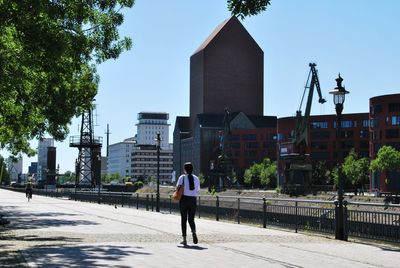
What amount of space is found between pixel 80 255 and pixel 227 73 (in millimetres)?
Answer: 180193

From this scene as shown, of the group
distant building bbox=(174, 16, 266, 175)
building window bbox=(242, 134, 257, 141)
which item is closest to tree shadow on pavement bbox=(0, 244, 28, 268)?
building window bbox=(242, 134, 257, 141)

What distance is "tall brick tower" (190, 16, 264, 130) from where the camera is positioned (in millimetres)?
186625

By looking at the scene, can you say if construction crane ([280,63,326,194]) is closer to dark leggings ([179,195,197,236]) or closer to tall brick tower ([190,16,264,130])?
dark leggings ([179,195,197,236])

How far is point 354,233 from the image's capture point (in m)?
15.9

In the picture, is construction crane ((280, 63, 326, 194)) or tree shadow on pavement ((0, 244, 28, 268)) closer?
tree shadow on pavement ((0, 244, 28, 268))

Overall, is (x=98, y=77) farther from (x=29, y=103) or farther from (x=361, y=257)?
(x=361, y=257)

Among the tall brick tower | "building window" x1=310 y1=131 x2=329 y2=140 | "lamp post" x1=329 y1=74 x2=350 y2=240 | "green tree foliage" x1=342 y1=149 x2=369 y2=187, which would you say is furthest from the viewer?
the tall brick tower

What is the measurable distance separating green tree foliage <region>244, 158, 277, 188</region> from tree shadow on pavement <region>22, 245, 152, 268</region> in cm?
12290

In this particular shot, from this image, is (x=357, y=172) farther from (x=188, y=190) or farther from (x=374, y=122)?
(x=188, y=190)

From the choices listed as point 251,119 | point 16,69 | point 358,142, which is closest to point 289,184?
point 358,142

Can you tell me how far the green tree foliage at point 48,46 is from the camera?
41.6ft

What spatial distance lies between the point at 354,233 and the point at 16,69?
9687mm

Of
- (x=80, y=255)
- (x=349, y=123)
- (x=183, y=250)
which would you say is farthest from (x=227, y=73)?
(x=80, y=255)

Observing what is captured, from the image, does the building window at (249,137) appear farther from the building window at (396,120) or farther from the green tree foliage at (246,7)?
the green tree foliage at (246,7)
